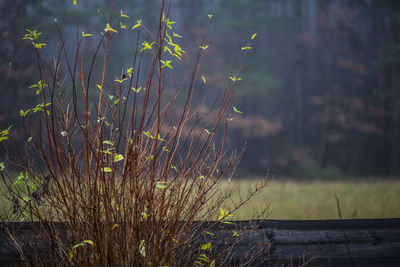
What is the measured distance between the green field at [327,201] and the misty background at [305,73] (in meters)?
4.10

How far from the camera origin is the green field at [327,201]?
23.2 ft

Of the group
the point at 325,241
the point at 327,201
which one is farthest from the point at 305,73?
the point at 325,241

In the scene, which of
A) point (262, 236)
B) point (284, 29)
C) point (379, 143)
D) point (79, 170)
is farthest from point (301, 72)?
point (79, 170)

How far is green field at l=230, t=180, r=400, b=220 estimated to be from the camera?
7086mm

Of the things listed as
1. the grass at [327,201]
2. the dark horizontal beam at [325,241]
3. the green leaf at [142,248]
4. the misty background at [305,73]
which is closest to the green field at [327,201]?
the grass at [327,201]

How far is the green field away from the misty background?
13.4ft

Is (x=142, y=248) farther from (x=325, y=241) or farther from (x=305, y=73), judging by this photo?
(x=305, y=73)

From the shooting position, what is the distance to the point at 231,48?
50.0ft

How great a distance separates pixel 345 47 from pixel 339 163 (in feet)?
14.5

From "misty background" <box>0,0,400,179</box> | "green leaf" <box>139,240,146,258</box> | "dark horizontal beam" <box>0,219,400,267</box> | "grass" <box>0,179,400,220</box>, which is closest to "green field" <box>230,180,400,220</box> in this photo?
"grass" <box>0,179,400,220</box>

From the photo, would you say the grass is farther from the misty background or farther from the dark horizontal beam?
the misty background

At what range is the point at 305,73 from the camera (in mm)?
15531

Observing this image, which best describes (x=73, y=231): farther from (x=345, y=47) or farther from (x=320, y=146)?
(x=345, y=47)

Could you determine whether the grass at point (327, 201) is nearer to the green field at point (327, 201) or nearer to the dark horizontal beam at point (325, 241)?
the green field at point (327, 201)
